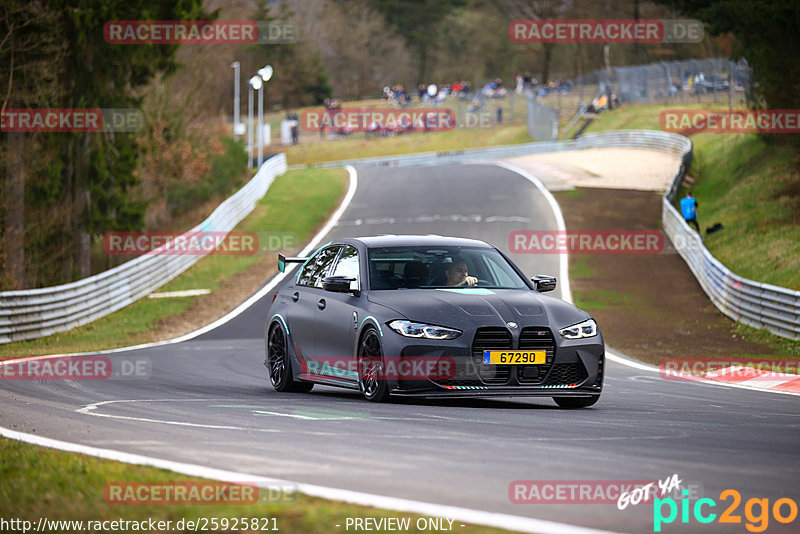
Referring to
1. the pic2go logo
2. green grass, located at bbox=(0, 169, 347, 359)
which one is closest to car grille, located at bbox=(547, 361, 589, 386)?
the pic2go logo

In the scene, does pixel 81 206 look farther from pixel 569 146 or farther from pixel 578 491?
pixel 578 491

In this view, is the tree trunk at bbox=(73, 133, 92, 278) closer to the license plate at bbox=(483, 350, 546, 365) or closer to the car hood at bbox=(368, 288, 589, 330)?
the car hood at bbox=(368, 288, 589, 330)

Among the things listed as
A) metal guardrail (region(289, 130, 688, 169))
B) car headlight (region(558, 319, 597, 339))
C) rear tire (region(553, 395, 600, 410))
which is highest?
metal guardrail (region(289, 130, 688, 169))

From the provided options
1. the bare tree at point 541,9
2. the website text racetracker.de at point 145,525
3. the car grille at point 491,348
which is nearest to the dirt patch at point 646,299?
the car grille at point 491,348

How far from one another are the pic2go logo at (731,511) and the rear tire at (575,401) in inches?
210

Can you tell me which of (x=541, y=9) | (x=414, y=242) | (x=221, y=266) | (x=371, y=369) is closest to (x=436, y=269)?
(x=414, y=242)

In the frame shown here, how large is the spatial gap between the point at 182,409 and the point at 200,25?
33754 millimetres

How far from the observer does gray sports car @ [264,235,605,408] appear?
36.3ft

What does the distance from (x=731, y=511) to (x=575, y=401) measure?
586 cm

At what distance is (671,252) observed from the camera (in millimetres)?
36531

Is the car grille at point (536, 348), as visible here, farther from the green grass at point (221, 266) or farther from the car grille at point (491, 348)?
the green grass at point (221, 266)

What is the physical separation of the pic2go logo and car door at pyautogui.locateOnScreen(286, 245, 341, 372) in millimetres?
6932

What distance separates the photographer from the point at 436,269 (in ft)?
40.5

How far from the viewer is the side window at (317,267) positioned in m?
13.4
